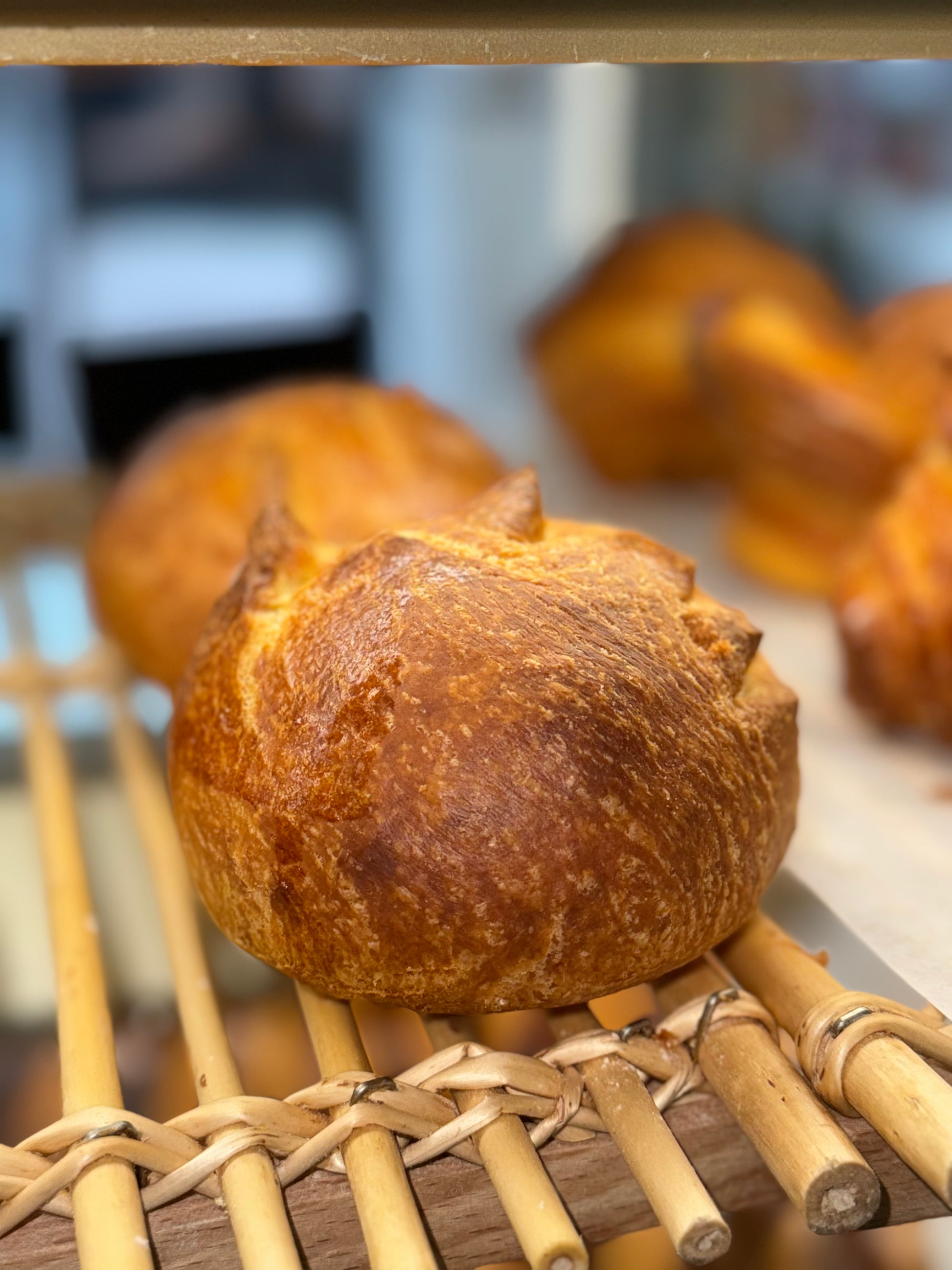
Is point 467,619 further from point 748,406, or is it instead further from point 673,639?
point 748,406

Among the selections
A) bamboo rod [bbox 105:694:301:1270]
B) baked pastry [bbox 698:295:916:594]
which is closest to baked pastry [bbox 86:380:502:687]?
bamboo rod [bbox 105:694:301:1270]

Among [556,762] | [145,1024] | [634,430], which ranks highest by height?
[556,762]

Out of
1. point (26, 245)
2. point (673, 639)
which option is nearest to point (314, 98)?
point (26, 245)

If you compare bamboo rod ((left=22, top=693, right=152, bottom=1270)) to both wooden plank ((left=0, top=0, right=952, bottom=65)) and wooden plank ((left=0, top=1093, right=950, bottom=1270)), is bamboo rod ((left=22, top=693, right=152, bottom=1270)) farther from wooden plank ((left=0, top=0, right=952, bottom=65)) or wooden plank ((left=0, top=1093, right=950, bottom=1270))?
wooden plank ((left=0, top=0, right=952, bottom=65))

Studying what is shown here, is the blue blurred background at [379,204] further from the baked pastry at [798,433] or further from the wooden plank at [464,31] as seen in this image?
the wooden plank at [464,31]

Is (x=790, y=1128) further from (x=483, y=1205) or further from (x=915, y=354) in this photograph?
(x=915, y=354)
